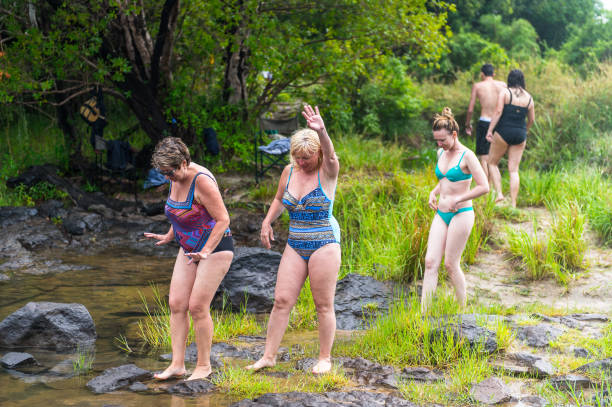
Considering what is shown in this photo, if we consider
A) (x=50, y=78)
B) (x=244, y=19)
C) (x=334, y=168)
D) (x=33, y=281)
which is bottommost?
(x=33, y=281)

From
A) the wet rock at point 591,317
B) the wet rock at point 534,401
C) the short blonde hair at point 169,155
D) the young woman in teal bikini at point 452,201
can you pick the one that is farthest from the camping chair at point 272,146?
the wet rock at point 534,401

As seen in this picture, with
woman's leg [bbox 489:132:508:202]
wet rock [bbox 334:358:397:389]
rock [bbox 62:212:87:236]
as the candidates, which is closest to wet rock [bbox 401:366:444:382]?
wet rock [bbox 334:358:397:389]

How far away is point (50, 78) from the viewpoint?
1372 cm

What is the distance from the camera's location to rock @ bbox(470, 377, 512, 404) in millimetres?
4883

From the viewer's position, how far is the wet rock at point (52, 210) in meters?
12.8

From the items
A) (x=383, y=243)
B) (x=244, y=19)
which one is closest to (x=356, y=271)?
(x=383, y=243)

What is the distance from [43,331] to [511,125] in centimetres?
734

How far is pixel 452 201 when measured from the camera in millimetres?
6496

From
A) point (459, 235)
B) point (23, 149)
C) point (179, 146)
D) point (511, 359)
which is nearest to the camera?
point (179, 146)

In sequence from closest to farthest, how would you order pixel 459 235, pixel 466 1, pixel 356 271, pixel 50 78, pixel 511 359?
pixel 511 359, pixel 459 235, pixel 356 271, pixel 50 78, pixel 466 1

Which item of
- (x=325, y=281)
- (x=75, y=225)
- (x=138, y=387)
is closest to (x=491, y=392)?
(x=325, y=281)

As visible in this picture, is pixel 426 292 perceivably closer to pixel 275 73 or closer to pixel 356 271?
pixel 356 271

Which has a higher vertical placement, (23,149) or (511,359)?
(23,149)

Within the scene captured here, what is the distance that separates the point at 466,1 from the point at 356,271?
20590 mm
